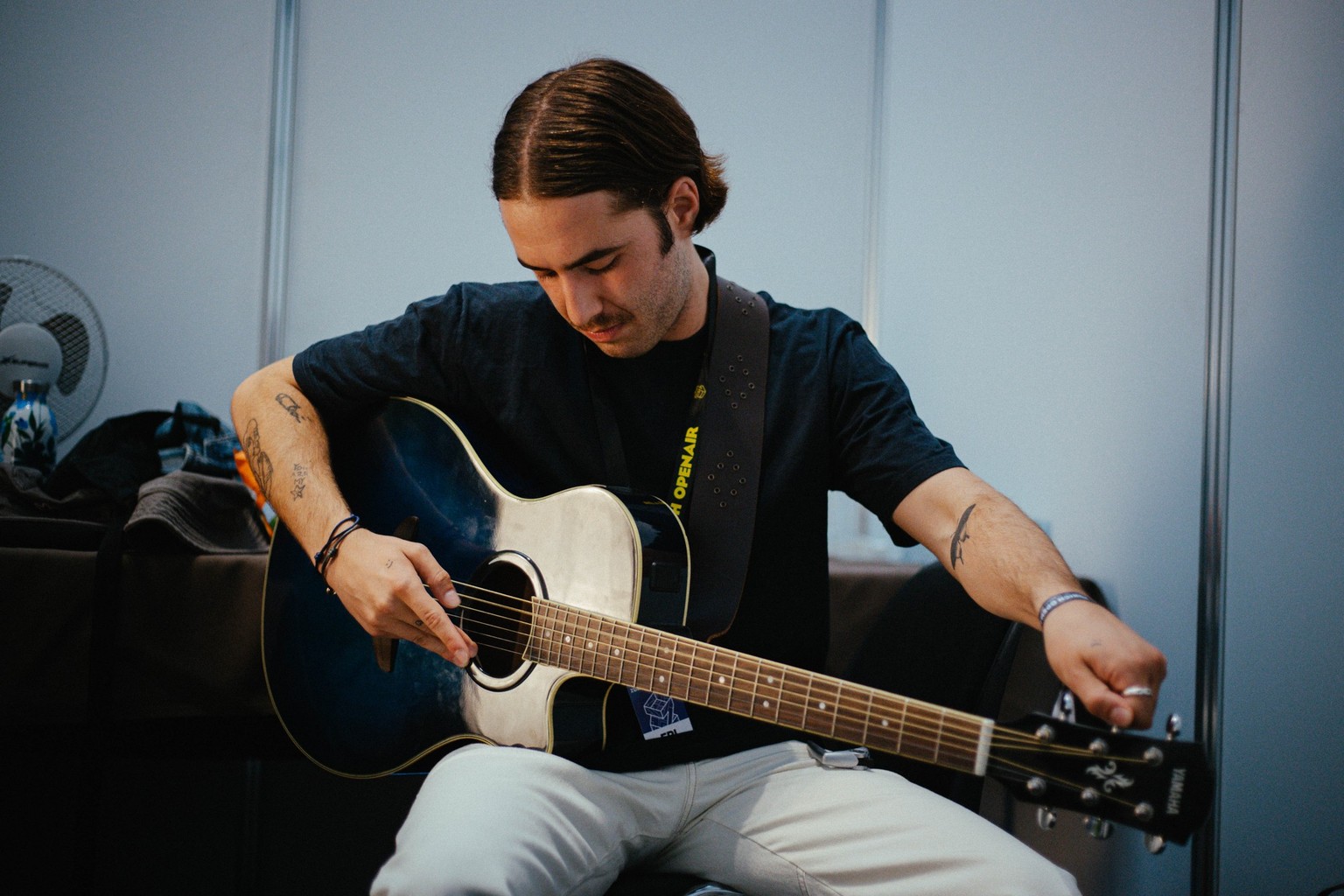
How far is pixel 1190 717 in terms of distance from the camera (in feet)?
5.65

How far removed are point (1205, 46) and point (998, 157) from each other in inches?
24.7

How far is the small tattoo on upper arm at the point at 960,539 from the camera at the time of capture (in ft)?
3.99

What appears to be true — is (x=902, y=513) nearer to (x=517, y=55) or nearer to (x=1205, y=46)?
(x=1205, y=46)

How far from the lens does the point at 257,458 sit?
62.1 inches

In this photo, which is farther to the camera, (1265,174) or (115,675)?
(115,675)

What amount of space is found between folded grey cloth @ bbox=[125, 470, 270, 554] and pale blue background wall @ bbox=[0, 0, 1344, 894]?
77 cm

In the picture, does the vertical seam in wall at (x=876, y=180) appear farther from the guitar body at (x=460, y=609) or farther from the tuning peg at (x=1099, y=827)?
the tuning peg at (x=1099, y=827)

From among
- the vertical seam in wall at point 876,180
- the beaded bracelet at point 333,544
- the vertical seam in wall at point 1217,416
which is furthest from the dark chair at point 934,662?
the vertical seam in wall at point 876,180

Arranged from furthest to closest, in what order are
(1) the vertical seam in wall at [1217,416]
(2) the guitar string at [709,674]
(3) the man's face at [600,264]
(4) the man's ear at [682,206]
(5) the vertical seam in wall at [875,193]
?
(5) the vertical seam in wall at [875,193] < (1) the vertical seam in wall at [1217,416] < (4) the man's ear at [682,206] < (3) the man's face at [600,264] < (2) the guitar string at [709,674]

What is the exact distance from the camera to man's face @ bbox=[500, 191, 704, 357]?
1.36 metres

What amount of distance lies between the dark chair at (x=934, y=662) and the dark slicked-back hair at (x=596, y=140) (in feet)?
2.45

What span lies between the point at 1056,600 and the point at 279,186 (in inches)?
101

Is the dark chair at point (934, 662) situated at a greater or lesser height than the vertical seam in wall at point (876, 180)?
lesser

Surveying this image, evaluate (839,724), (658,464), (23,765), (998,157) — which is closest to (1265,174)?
(998,157)
